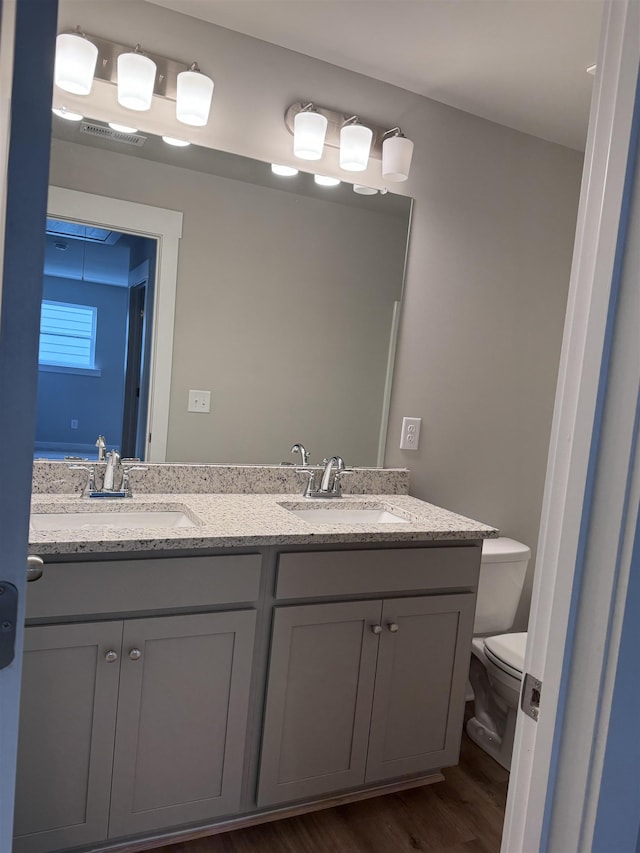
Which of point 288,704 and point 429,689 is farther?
point 429,689

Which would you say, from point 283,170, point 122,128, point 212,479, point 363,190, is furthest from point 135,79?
point 212,479

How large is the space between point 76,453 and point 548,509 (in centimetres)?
154

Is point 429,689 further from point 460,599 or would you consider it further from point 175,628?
point 175,628

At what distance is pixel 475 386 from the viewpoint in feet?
8.55

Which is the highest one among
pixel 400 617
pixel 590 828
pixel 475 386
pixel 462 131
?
pixel 462 131

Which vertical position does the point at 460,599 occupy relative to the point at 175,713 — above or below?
above

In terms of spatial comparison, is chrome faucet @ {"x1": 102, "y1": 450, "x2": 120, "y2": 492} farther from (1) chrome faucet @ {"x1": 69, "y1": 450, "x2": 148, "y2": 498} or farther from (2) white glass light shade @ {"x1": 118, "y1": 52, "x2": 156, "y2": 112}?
(2) white glass light shade @ {"x1": 118, "y1": 52, "x2": 156, "y2": 112}

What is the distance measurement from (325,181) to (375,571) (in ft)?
4.43

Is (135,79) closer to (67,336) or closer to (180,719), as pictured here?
(67,336)

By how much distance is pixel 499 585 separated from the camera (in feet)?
7.97

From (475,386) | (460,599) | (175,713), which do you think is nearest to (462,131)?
(475,386)

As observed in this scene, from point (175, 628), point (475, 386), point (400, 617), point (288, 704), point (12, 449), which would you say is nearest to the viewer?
point (12, 449)

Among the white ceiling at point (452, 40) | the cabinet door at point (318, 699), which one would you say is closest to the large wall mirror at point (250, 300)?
the white ceiling at point (452, 40)

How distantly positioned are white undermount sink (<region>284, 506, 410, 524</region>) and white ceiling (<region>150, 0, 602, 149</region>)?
5.03 ft
